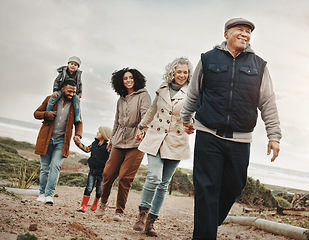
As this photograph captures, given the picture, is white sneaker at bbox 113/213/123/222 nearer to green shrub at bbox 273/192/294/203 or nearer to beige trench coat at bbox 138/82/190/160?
beige trench coat at bbox 138/82/190/160

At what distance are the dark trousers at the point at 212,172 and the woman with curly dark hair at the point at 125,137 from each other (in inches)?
74.2

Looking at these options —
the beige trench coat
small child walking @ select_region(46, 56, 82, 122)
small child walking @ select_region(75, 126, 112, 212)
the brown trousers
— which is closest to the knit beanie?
small child walking @ select_region(75, 126, 112, 212)

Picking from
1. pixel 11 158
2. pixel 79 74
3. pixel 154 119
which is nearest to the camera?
pixel 154 119

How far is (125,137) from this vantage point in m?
4.59

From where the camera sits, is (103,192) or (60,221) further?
(103,192)

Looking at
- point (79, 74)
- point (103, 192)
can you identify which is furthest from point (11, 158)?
point (103, 192)

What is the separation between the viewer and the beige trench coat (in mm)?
3793

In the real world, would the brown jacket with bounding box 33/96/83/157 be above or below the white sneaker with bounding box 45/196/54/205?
above

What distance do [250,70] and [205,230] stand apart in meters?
1.35

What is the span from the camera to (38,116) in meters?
5.15

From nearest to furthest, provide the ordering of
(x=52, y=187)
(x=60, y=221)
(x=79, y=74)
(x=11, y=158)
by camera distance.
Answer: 1. (x=60, y=221)
2. (x=52, y=187)
3. (x=79, y=74)
4. (x=11, y=158)

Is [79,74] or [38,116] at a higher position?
[79,74]

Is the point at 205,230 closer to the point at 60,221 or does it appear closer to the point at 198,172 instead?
the point at 198,172

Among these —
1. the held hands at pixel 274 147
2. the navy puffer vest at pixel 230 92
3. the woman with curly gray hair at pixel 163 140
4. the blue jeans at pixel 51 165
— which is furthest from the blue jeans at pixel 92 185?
the held hands at pixel 274 147
